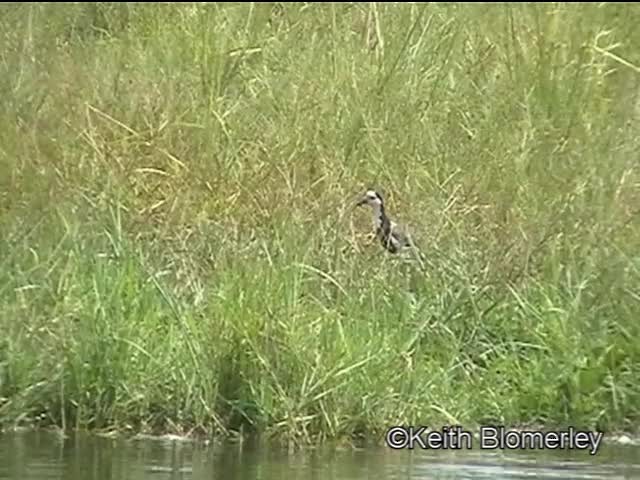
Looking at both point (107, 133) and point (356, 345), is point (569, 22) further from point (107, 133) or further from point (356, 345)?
point (356, 345)

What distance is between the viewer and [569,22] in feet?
46.0

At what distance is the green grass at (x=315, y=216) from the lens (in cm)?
945

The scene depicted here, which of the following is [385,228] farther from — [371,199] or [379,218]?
[371,199]

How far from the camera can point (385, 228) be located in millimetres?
11672

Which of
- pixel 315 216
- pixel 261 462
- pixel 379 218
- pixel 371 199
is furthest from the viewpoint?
pixel 371 199

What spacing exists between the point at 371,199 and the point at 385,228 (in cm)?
39

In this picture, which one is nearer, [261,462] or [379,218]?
[261,462]

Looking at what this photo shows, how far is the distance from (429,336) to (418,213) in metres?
1.90
